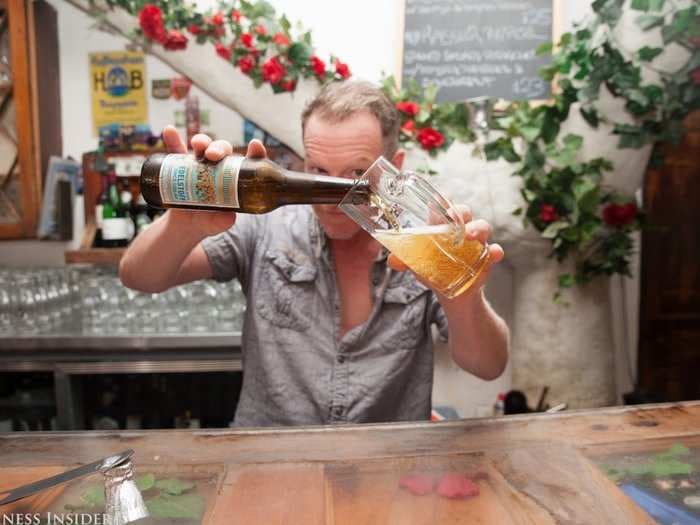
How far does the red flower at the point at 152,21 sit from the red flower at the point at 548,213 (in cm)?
157

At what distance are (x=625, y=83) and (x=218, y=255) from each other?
57.6 inches

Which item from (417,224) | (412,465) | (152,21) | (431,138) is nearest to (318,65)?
(431,138)

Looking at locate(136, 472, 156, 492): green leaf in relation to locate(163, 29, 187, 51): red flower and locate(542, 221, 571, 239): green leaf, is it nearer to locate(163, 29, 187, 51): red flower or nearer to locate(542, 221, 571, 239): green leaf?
locate(542, 221, 571, 239): green leaf

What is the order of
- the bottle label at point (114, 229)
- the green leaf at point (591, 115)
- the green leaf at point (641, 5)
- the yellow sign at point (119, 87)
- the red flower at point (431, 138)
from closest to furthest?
the green leaf at point (641, 5), the green leaf at point (591, 115), the red flower at point (431, 138), the bottle label at point (114, 229), the yellow sign at point (119, 87)

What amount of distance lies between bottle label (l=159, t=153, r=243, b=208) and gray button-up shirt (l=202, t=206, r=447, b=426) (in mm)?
504

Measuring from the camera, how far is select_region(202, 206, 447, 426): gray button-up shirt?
1.28 meters

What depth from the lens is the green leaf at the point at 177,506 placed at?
0.65 metres

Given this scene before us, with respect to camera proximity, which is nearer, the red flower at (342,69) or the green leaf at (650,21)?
the green leaf at (650,21)

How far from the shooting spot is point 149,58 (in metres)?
2.80

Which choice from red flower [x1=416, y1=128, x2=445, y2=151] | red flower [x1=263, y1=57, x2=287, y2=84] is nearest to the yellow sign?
red flower [x1=263, y1=57, x2=287, y2=84]

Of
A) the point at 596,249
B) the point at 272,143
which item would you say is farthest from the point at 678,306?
the point at 272,143

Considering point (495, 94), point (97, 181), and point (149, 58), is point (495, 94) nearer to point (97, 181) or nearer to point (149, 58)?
point (149, 58)

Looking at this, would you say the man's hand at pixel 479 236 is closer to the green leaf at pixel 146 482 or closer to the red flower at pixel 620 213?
the green leaf at pixel 146 482

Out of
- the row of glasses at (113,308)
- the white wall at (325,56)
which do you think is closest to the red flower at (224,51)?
the white wall at (325,56)
